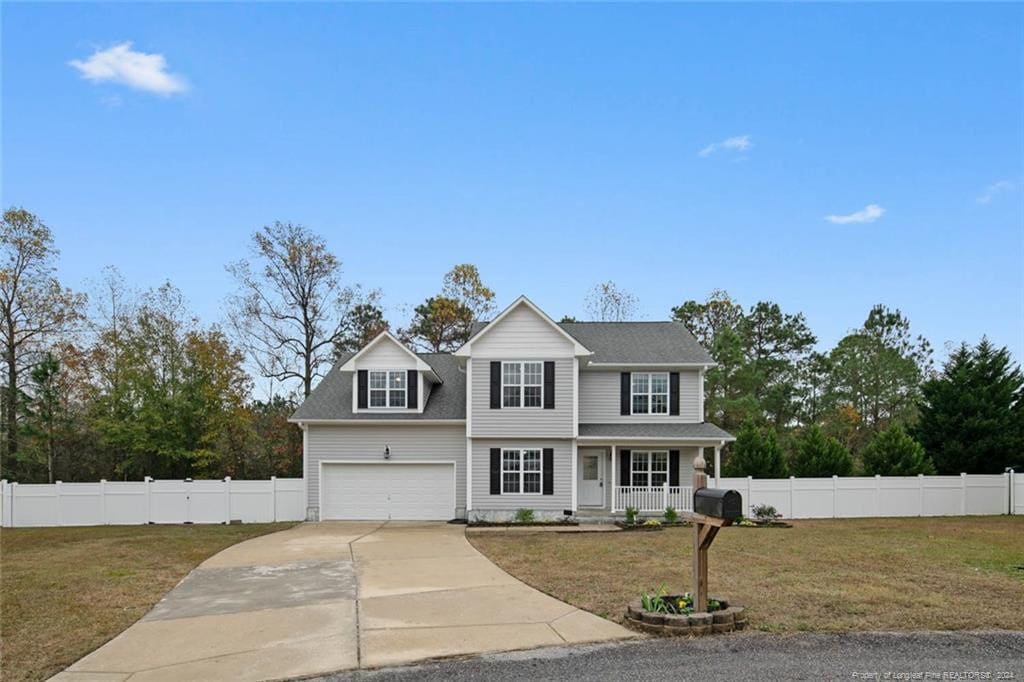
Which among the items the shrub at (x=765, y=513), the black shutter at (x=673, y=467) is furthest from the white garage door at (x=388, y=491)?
the shrub at (x=765, y=513)

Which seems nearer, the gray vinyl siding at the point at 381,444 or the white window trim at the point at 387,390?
the gray vinyl siding at the point at 381,444

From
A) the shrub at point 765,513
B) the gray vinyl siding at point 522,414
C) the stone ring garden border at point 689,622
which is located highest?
the gray vinyl siding at point 522,414

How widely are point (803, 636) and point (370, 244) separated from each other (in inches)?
837

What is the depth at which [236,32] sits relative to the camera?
1534 cm

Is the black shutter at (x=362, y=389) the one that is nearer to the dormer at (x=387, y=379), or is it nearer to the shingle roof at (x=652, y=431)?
the dormer at (x=387, y=379)

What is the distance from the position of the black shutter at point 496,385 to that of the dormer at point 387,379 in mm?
2361

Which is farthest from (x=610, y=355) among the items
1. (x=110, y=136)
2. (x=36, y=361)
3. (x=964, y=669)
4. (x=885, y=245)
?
(x=36, y=361)

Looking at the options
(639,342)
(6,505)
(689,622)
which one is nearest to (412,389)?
(639,342)

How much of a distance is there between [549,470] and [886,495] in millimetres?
11139

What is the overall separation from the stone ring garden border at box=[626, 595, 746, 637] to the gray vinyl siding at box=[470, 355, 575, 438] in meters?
13.3

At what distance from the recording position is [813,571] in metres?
11.8

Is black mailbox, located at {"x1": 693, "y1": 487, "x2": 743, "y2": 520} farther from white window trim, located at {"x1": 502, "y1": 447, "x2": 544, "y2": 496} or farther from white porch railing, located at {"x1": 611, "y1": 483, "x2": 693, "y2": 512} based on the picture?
white porch railing, located at {"x1": 611, "y1": 483, "x2": 693, "y2": 512}

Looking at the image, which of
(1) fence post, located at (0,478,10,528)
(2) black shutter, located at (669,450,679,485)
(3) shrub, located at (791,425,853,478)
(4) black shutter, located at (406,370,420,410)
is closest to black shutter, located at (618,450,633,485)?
(2) black shutter, located at (669,450,679,485)

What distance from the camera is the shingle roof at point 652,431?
847 inches
